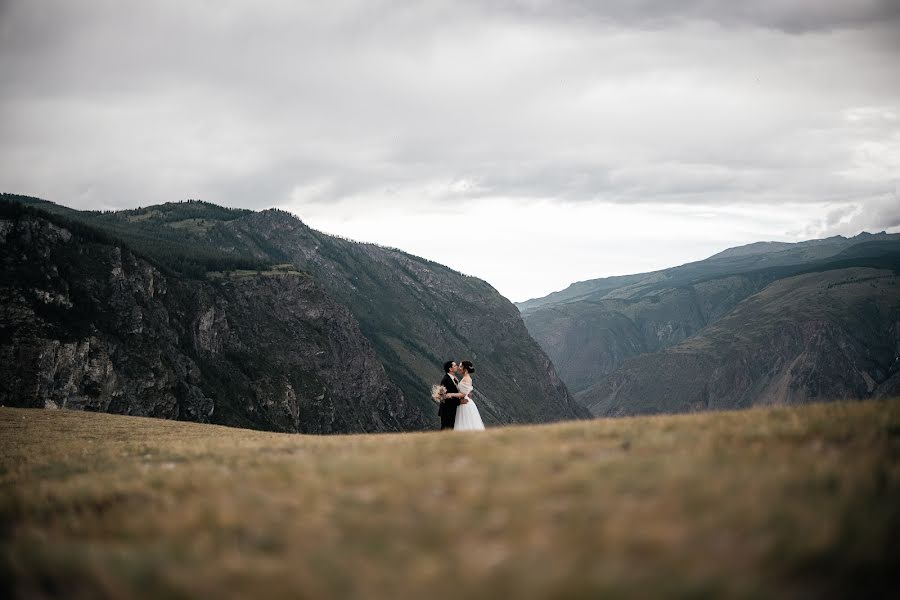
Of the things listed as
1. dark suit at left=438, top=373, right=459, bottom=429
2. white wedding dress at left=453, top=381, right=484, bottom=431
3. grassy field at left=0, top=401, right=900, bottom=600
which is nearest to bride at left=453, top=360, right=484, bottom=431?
white wedding dress at left=453, top=381, right=484, bottom=431

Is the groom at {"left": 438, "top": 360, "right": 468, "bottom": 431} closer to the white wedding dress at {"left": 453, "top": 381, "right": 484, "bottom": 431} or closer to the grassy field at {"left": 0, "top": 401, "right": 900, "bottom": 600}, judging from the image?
the white wedding dress at {"left": 453, "top": 381, "right": 484, "bottom": 431}

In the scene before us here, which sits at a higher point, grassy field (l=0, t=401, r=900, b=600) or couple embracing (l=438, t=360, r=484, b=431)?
grassy field (l=0, t=401, r=900, b=600)

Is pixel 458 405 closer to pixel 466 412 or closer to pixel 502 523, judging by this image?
pixel 466 412

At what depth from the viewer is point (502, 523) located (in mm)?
6664

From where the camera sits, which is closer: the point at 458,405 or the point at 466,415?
the point at 466,415

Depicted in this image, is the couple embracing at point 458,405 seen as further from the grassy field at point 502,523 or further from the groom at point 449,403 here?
the grassy field at point 502,523

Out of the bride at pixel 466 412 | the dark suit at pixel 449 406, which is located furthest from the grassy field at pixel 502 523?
the dark suit at pixel 449 406

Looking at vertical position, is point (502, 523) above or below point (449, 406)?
above

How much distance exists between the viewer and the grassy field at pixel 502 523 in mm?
5383

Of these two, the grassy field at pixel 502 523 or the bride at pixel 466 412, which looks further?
the bride at pixel 466 412

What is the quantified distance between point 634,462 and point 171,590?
6389 millimetres

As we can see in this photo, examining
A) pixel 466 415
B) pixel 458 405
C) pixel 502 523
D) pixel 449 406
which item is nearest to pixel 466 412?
pixel 466 415

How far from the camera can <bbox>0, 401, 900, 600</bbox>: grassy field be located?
5.38 m

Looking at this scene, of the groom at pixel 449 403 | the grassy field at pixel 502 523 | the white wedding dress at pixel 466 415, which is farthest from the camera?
the groom at pixel 449 403
